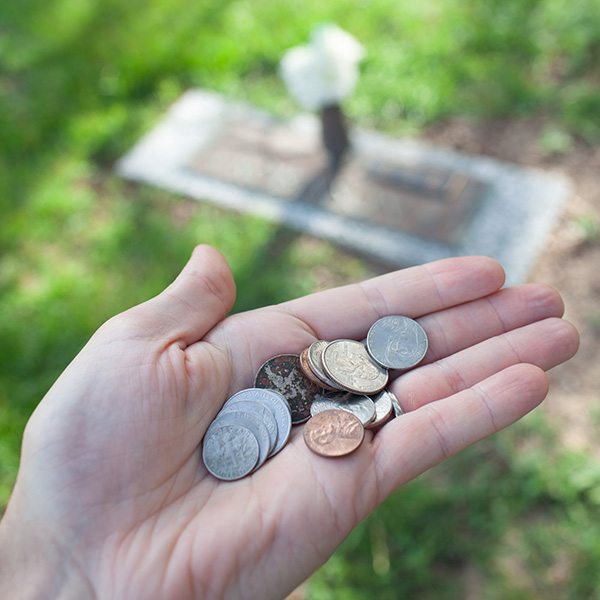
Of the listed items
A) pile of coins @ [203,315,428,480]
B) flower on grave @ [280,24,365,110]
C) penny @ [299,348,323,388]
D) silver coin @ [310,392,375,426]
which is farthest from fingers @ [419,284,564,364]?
flower on grave @ [280,24,365,110]

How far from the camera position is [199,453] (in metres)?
2.16

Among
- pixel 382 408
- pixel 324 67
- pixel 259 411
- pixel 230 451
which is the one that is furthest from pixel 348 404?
pixel 324 67

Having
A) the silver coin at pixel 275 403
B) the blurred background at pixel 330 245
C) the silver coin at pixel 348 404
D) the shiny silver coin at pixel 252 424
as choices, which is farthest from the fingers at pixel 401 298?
the blurred background at pixel 330 245

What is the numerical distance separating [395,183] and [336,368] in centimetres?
238

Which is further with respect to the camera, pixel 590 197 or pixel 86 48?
pixel 86 48

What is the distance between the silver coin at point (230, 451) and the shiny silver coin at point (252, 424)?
0.6 inches

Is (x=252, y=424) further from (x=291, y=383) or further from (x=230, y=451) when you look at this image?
(x=291, y=383)

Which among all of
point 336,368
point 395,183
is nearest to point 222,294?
point 336,368

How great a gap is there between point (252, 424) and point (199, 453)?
228 millimetres

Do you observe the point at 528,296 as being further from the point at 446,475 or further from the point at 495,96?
the point at 495,96

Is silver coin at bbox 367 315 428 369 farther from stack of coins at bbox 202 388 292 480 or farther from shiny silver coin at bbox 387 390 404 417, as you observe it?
stack of coins at bbox 202 388 292 480

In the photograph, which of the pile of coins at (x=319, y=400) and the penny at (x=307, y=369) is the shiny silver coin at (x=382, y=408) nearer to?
the pile of coins at (x=319, y=400)

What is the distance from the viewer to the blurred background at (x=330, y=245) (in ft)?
9.23

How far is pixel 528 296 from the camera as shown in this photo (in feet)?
8.20
